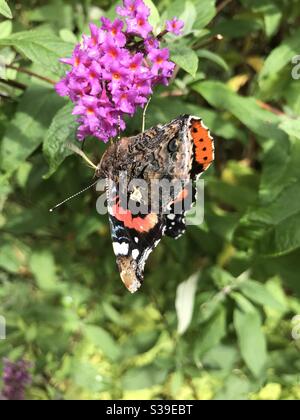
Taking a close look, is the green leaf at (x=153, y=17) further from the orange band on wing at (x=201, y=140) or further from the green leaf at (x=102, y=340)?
the green leaf at (x=102, y=340)

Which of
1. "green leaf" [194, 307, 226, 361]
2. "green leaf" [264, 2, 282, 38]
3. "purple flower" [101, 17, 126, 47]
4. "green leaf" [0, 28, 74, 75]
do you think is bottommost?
"green leaf" [194, 307, 226, 361]

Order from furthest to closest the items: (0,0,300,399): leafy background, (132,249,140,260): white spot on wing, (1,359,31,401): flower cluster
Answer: (1,359,31,401): flower cluster, (0,0,300,399): leafy background, (132,249,140,260): white spot on wing

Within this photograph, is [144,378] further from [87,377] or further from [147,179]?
[147,179]

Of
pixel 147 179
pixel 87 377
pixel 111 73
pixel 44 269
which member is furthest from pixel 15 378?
pixel 111 73

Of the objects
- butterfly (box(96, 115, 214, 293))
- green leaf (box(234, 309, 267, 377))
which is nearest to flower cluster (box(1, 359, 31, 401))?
green leaf (box(234, 309, 267, 377))

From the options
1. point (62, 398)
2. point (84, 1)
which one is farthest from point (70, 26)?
point (62, 398)

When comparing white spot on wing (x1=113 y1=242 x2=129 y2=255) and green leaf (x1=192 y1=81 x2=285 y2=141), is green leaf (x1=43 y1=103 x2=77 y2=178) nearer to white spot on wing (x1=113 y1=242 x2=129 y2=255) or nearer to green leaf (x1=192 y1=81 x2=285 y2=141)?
white spot on wing (x1=113 y1=242 x2=129 y2=255)
